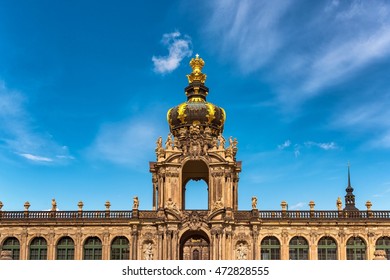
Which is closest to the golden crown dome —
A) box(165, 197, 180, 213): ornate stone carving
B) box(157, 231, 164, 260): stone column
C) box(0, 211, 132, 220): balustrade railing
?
box(165, 197, 180, 213): ornate stone carving

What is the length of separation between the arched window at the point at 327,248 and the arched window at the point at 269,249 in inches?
179

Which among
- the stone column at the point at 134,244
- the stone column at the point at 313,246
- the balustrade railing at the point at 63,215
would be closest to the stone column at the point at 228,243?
the stone column at the point at 313,246

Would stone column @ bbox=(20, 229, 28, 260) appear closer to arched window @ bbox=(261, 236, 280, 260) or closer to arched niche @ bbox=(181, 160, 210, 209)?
arched niche @ bbox=(181, 160, 210, 209)

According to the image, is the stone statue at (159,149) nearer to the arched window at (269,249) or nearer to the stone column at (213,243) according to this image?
the stone column at (213,243)

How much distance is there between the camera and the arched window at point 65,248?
58562 mm

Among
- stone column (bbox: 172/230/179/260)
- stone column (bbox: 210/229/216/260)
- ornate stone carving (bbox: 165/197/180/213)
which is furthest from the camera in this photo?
ornate stone carving (bbox: 165/197/180/213)

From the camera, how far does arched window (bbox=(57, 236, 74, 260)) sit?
58.6 m

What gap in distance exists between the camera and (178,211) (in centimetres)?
5675

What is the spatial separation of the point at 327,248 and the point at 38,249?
31404 mm

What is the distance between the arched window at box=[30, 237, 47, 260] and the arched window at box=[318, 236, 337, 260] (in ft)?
97.9

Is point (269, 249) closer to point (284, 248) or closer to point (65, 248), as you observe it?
point (284, 248)

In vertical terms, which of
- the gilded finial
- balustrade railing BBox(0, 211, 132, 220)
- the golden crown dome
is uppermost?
the gilded finial

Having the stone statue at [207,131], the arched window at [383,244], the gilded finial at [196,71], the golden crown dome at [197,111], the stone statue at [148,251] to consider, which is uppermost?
the gilded finial at [196,71]

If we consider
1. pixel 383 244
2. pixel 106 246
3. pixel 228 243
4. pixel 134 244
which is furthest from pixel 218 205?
pixel 383 244
